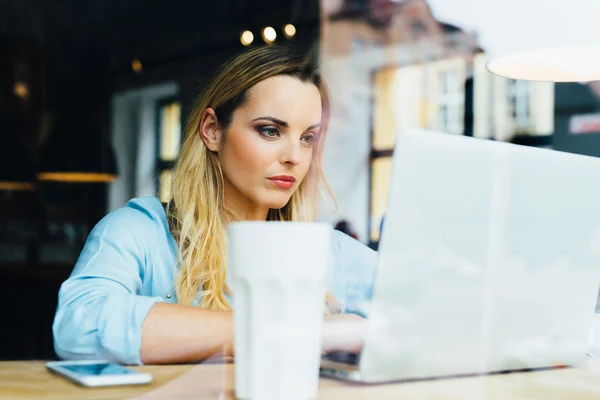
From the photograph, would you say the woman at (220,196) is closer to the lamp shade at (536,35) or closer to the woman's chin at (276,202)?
the woman's chin at (276,202)

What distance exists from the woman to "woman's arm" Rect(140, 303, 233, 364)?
14cm

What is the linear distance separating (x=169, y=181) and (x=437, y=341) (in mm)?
903

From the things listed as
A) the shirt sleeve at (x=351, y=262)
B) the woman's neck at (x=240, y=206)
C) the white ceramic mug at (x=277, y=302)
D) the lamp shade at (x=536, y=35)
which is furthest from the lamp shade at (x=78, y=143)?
the white ceramic mug at (x=277, y=302)

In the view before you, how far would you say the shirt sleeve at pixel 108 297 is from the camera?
878mm

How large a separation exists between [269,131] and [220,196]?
0.55 ft

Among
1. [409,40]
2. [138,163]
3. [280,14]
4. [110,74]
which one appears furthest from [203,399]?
[110,74]

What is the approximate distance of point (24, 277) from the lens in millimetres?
4336

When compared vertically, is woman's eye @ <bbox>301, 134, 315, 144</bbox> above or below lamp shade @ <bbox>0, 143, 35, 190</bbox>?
above

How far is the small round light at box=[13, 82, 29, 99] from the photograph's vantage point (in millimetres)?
4930

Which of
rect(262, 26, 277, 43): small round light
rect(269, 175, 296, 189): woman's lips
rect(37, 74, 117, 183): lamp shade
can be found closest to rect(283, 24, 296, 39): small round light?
rect(262, 26, 277, 43): small round light

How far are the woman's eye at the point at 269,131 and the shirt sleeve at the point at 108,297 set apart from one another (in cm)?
28

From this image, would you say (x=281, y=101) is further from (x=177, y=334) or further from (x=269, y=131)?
(x=177, y=334)

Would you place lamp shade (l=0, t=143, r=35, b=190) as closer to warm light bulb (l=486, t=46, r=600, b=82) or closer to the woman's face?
warm light bulb (l=486, t=46, r=600, b=82)

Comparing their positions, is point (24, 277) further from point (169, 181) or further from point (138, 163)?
point (169, 181)
